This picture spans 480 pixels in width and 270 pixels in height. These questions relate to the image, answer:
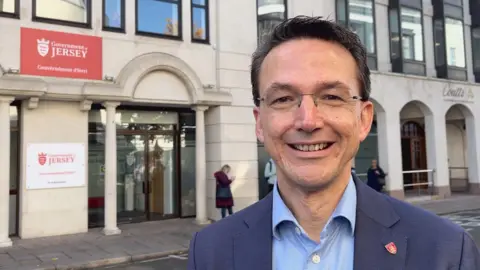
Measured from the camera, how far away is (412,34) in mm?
19141

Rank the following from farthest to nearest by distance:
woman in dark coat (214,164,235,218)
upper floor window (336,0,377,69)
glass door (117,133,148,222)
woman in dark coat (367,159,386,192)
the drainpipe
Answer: upper floor window (336,0,377,69) < woman in dark coat (367,159,386,192) < the drainpipe < glass door (117,133,148,222) < woman in dark coat (214,164,235,218)

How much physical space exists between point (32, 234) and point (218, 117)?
613cm

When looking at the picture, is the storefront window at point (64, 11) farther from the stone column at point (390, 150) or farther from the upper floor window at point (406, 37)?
the upper floor window at point (406, 37)

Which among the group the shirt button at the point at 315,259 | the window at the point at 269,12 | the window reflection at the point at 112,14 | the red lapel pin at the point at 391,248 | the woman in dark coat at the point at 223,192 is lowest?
the woman in dark coat at the point at 223,192

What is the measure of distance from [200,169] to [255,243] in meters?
11.6

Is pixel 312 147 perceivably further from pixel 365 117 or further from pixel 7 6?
pixel 7 6

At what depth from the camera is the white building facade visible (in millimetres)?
11016

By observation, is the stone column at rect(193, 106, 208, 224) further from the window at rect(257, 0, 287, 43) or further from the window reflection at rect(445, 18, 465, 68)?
the window reflection at rect(445, 18, 465, 68)

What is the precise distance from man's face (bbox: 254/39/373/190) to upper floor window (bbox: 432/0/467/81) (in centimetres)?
2062

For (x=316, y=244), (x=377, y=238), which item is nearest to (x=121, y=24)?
(x=316, y=244)

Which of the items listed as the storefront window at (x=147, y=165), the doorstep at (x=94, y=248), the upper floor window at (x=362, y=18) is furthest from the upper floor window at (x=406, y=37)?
the doorstep at (x=94, y=248)

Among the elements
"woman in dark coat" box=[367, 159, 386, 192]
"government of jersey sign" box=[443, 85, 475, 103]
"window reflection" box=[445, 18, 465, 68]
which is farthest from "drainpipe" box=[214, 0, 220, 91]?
"window reflection" box=[445, 18, 465, 68]

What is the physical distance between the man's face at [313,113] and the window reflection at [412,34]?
18.8 metres

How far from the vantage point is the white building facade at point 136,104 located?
11.0m
